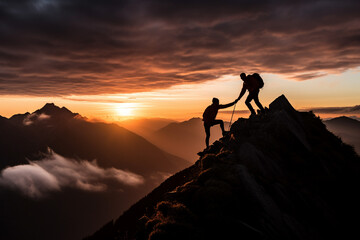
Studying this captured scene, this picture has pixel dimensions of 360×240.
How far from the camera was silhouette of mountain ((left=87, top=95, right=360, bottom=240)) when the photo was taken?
30.2 feet

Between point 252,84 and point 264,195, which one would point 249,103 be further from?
point 264,195

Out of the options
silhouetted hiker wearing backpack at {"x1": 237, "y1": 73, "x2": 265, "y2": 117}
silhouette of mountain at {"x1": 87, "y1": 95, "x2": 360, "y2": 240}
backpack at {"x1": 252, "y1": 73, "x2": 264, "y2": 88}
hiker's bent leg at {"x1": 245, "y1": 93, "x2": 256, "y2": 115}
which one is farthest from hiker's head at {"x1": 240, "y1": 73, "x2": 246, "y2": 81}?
silhouette of mountain at {"x1": 87, "y1": 95, "x2": 360, "y2": 240}

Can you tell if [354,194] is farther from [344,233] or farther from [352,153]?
[352,153]

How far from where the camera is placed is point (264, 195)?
1059 centimetres

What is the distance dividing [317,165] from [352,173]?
255 cm

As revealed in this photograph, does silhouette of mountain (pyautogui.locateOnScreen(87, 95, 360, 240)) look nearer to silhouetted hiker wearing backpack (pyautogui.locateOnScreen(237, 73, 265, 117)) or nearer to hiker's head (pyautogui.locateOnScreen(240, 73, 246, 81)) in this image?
silhouetted hiker wearing backpack (pyautogui.locateOnScreen(237, 73, 265, 117))

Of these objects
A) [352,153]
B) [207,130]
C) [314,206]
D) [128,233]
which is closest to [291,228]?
[314,206]

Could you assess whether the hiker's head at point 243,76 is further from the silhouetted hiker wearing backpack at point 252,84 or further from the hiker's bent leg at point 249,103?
the hiker's bent leg at point 249,103

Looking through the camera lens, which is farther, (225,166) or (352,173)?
(352,173)

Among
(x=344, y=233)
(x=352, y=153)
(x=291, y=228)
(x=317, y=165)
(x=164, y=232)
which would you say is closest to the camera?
(x=164, y=232)

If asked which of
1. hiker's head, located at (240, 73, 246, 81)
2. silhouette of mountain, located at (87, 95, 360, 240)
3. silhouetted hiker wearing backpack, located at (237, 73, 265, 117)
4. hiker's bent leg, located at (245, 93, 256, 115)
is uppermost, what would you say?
hiker's head, located at (240, 73, 246, 81)

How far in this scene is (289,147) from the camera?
15.8m

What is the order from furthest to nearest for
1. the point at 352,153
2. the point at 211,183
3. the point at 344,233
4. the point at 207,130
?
1. the point at 207,130
2. the point at 352,153
3. the point at 344,233
4. the point at 211,183

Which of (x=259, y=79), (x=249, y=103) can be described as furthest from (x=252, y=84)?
(x=249, y=103)
